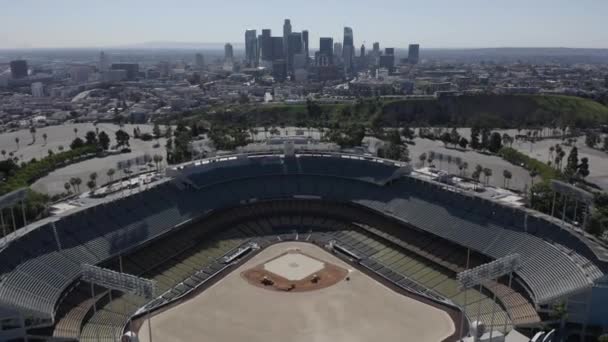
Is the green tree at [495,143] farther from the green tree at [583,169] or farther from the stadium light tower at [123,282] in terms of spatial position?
the stadium light tower at [123,282]

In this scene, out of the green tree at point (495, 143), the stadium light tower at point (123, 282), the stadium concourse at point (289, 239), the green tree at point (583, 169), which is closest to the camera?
the stadium light tower at point (123, 282)

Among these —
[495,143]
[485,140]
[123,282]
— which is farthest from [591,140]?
[123,282]

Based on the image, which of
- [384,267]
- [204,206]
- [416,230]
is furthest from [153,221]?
[416,230]

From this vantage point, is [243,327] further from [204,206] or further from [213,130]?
[213,130]

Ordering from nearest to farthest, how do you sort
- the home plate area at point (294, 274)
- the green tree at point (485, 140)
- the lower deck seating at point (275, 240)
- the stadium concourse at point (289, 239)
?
the stadium concourse at point (289, 239)
the lower deck seating at point (275, 240)
the home plate area at point (294, 274)
the green tree at point (485, 140)

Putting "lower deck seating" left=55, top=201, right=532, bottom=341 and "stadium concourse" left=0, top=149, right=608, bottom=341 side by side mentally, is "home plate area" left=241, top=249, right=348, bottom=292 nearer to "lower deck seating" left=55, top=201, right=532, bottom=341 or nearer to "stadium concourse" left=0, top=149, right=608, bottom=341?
"stadium concourse" left=0, top=149, right=608, bottom=341

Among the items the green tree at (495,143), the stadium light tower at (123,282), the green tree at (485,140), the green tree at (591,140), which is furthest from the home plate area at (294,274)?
the green tree at (591,140)
